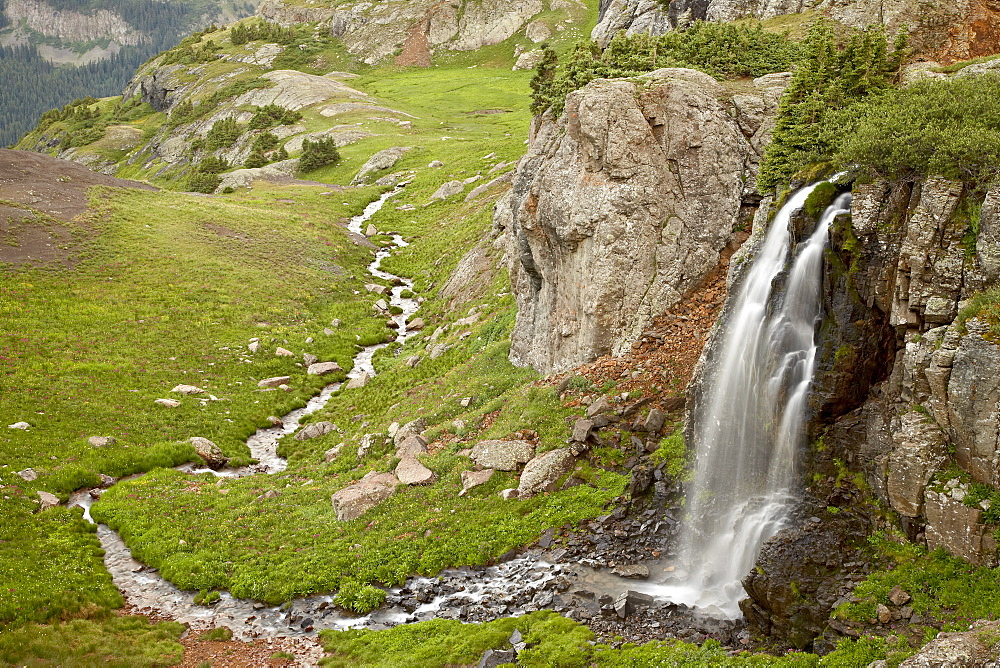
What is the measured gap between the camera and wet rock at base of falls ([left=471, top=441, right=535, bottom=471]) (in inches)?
1038

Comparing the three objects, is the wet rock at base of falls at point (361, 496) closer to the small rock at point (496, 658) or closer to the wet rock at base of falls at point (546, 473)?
the wet rock at base of falls at point (546, 473)

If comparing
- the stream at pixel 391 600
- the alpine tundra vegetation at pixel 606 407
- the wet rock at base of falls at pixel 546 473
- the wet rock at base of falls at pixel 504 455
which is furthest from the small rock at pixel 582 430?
the stream at pixel 391 600

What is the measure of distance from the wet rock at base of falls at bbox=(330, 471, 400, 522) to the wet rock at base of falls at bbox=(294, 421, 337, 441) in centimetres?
912

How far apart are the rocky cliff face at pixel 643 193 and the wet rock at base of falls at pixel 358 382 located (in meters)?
15.2

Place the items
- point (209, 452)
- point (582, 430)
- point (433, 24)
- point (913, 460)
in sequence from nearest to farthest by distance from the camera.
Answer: point (913, 460)
point (582, 430)
point (209, 452)
point (433, 24)

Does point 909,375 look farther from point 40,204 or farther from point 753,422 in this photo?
point 40,204

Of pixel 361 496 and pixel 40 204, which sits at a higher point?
pixel 40 204

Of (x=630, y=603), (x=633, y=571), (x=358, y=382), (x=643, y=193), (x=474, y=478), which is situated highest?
(x=643, y=193)

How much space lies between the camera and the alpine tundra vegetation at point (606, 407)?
16.2 meters

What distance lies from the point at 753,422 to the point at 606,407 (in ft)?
22.3

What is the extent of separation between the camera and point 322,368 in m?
45.4

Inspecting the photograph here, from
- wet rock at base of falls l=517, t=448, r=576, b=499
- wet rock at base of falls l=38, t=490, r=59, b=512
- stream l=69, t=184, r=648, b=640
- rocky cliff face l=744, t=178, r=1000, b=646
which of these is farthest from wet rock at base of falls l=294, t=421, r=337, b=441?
rocky cliff face l=744, t=178, r=1000, b=646

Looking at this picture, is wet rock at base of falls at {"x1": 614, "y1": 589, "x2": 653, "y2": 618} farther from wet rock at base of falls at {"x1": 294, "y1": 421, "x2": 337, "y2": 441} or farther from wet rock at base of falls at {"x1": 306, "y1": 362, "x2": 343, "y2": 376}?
wet rock at base of falls at {"x1": 306, "y1": 362, "x2": 343, "y2": 376}

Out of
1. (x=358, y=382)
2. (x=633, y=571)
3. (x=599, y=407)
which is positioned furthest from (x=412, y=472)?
(x=358, y=382)
